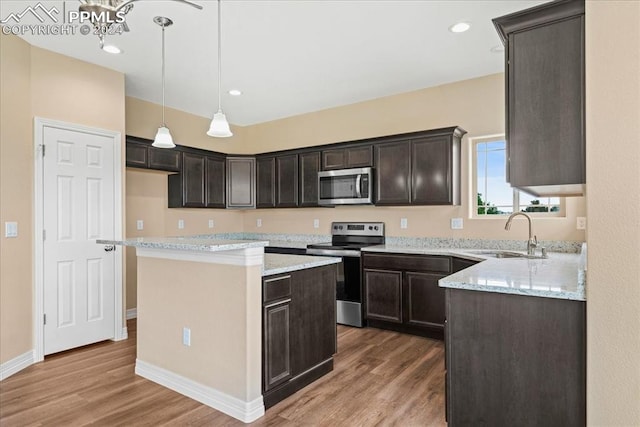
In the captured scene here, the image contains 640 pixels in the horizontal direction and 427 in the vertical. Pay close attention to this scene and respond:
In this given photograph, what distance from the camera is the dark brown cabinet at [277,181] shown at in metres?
5.16

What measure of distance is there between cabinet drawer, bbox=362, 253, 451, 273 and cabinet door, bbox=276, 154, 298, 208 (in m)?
1.51

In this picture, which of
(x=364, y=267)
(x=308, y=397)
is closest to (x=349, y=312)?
(x=364, y=267)

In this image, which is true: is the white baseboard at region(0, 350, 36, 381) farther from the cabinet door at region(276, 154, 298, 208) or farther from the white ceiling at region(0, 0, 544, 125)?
the cabinet door at region(276, 154, 298, 208)

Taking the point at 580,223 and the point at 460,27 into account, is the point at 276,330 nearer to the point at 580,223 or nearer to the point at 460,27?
the point at 460,27

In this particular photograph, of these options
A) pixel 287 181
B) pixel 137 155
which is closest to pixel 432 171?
pixel 287 181

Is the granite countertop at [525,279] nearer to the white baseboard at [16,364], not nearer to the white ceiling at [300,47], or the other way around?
the white ceiling at [300,47]

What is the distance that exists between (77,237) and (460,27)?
3791mm

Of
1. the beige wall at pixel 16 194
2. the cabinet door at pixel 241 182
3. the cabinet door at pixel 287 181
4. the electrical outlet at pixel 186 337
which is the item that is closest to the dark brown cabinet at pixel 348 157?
the cabinet door at pixel 287 181

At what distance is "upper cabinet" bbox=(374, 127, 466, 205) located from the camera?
3.91m

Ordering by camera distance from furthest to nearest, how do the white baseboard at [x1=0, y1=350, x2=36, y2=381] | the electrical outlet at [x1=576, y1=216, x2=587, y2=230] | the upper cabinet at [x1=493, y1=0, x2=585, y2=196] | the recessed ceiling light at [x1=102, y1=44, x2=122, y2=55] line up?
the electrical outlet at [x1=576, y1=216, x2=587, y2=230], the recessed ceiling light at [x1=102, y1=44, x2=122, y2=55], the white baseboard at [x1=0, y1=350, x2=36, y2=381], the upper cabinet at [x1=493, y1=0, x2=585, y2=196]

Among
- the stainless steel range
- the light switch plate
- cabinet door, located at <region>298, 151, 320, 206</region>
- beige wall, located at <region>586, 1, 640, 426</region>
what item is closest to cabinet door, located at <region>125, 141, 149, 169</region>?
the light switch plate

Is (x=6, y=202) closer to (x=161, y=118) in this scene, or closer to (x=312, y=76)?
(x=161, y=118)

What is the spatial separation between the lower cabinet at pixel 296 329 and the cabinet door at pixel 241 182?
2864mm

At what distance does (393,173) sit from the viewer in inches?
168
